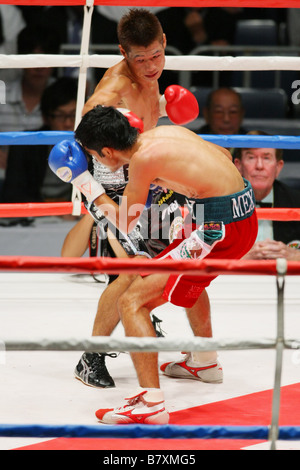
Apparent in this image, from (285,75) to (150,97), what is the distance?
2575mm

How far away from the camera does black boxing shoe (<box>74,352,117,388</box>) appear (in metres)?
2.20

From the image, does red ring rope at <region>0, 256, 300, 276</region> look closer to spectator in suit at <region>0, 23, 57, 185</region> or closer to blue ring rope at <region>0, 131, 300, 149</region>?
blue ring rope at <region>0, 131, 300, 149</region>

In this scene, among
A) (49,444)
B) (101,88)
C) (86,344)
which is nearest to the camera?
(86,344)

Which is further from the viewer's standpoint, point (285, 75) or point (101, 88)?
point (285, 75)

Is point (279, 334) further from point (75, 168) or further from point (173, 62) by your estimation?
point (173, 62)

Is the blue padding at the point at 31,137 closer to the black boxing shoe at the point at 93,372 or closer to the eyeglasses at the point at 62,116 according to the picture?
the black boxing shoe at the point at 93,372

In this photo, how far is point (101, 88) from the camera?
8.18 feet

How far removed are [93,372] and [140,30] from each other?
3.66ft

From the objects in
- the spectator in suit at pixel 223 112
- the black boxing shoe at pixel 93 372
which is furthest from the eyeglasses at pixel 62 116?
the black boxing shoe at pixel 93 372

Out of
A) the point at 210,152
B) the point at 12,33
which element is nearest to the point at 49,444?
the point at 210,152

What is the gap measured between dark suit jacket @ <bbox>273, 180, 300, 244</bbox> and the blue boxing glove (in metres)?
1.66

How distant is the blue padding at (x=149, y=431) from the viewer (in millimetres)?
1396
